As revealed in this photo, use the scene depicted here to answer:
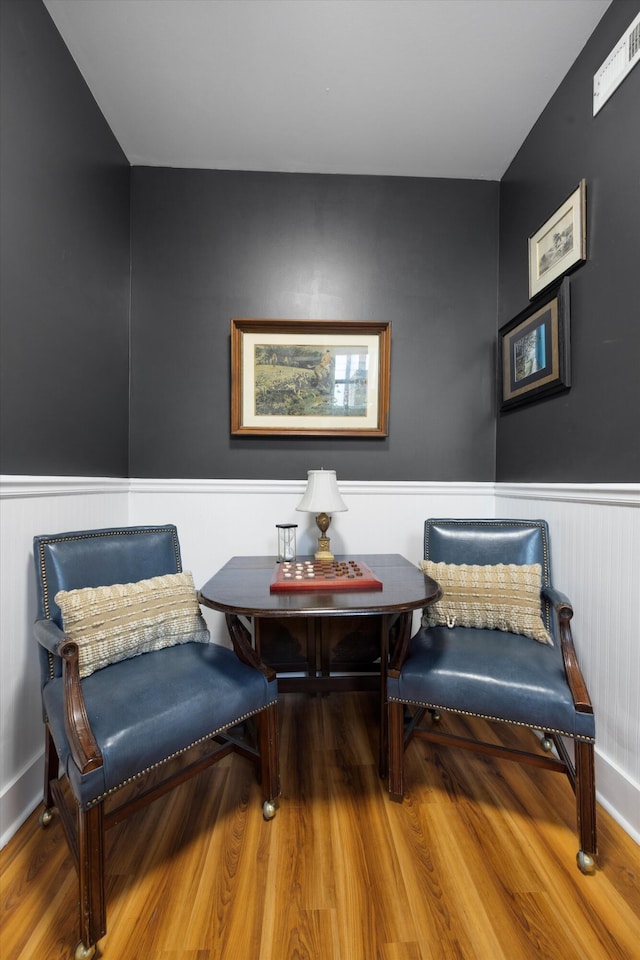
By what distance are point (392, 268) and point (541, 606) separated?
1968 mm

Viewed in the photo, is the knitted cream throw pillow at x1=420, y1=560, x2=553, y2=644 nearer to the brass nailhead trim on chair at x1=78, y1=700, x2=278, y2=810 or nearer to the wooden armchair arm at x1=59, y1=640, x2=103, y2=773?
the brass nailhead trim on chair at x1=78, y1=700, x2=278, y2=810

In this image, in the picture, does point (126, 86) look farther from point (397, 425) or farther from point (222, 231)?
point (397, 425)

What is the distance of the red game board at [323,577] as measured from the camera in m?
1.57

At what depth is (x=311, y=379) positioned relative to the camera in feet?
7.97

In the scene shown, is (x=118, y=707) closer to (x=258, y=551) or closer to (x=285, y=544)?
(x=285, y=544)

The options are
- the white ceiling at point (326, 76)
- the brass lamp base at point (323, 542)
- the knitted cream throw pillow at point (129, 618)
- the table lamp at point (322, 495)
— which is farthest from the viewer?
the brass lamp base at point (323, 542)

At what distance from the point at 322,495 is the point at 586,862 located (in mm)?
1519

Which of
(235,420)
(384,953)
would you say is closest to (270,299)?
(235,420)

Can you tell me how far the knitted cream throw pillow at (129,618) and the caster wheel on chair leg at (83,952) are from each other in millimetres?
646

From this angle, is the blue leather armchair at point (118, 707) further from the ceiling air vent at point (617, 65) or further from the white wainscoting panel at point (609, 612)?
the ceiling air vent at point (617, 65)

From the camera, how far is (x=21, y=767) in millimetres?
1561

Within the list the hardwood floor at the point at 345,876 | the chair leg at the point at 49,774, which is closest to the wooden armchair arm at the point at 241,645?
the hardwood floor at the point at 345,876

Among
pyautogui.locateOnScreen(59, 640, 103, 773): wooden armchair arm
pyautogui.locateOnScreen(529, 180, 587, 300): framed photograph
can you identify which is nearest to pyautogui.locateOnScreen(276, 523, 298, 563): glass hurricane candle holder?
pyautogui.locateOnScreen(59, 640, 103, 773): wooden armchair arm

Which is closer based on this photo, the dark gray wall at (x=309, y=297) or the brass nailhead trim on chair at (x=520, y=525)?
the brass nailhead trim on chair at (x=520, y=525)
